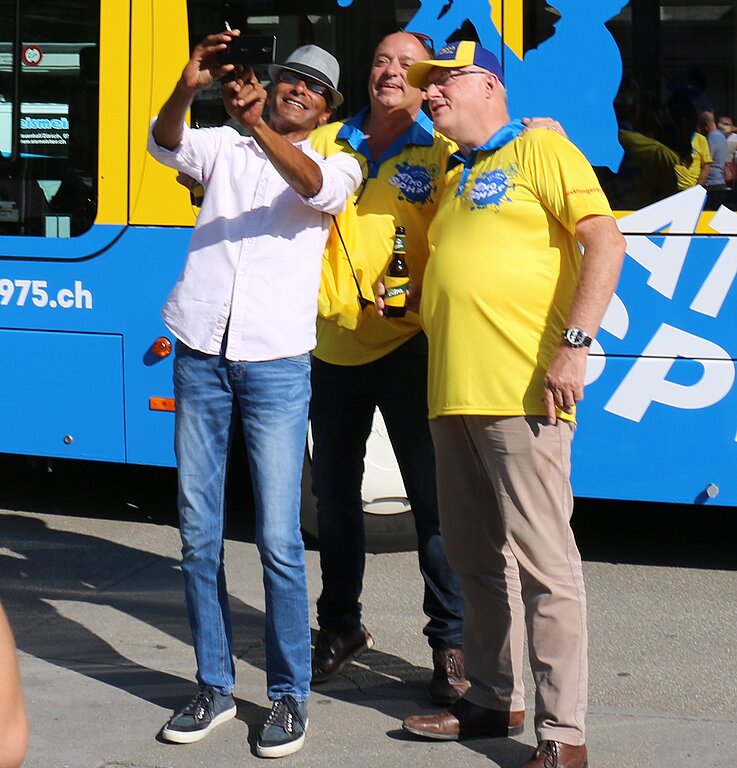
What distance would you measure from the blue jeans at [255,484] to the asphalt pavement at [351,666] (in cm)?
32

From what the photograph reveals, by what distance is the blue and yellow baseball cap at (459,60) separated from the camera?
11.5 feet

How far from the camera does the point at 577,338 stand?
335 centimetres

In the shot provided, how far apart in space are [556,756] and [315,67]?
197cm

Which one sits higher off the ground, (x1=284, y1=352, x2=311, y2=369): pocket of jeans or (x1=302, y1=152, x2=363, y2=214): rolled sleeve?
(x1=302, y1=152, x2=363, y2=214): rolled sleeve

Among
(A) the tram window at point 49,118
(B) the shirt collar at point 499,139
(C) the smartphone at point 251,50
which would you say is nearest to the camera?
(C) the smartphone at point 251,50

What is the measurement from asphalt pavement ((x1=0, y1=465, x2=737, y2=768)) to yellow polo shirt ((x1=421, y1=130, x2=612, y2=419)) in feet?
3.54

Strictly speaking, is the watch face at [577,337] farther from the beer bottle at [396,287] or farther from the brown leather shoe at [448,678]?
the brown leather shoe at [448,678]

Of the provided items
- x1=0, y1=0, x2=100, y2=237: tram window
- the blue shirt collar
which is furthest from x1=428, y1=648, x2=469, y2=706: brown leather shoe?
x1=0, y1=0, x2=100, y2=237: tram window

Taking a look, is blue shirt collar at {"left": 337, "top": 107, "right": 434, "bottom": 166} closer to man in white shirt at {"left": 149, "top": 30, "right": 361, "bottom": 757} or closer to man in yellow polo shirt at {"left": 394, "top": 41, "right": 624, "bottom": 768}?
man in white shirt at {"left": 149, "top": 30, "right": 361, "bottom": 757}

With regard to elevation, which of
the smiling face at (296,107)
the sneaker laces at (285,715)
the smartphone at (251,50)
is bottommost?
the sneaker laces at (285,715)

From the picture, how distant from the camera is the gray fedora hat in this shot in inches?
144

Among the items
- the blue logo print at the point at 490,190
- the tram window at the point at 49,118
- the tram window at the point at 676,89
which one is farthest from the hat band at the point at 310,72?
the tram window at the point at 49,118

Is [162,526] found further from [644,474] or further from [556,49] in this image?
[556,49]

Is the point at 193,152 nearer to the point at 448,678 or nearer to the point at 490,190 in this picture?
the point at 490,190
